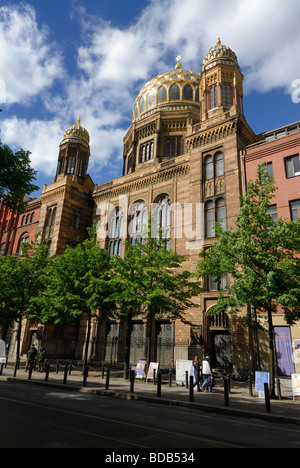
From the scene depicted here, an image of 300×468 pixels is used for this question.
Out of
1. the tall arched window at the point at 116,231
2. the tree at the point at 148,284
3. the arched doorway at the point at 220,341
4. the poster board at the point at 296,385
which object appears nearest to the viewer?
the poster board at the point at 296,385

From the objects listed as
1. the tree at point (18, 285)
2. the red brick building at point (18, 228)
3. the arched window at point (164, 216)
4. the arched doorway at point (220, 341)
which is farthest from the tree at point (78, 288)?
the red brick building at point (18, 228)

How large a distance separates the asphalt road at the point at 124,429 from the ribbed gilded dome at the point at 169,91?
3656cm

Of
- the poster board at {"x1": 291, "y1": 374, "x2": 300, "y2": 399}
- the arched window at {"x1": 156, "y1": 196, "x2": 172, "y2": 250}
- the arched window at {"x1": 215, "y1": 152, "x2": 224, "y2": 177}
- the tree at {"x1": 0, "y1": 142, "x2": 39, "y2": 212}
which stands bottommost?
the poster board at {"x1": 291, "y1": 374, "x2": 300, "y2": 399}

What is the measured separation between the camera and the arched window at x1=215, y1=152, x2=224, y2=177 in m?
Result: 24.9

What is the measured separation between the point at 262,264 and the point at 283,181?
9104mm

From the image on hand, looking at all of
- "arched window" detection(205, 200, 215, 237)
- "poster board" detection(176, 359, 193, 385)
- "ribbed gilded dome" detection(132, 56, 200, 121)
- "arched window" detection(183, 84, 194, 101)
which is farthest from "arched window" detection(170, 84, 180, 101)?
"poster board" detection(176, 359, 193, 385)

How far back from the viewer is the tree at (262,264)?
13932 mm

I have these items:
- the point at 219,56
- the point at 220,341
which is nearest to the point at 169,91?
the point at 219,56

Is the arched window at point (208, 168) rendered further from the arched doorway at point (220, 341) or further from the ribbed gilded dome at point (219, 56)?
the arched doorway at point (220, 341)

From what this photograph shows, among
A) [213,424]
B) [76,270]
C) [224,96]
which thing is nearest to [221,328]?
[76,270]

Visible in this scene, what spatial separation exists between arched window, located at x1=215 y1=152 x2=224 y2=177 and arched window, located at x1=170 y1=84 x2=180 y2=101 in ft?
56.2

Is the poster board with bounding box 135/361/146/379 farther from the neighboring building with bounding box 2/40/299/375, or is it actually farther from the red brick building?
the red brick building

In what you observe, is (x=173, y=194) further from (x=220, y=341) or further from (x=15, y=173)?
(x=15, y=173)

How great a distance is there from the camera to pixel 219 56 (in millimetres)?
28609
